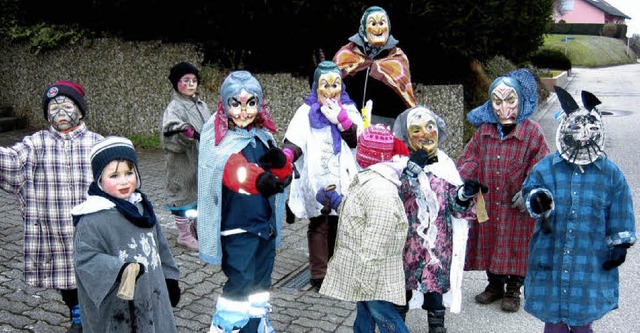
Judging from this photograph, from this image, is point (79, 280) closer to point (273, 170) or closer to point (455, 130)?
point (273, 170)

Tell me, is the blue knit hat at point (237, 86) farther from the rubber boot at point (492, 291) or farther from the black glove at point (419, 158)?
the rubber boot at point (492, 291)

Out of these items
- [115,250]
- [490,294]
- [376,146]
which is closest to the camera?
[115,250]

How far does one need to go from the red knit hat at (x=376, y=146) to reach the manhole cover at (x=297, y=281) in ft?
6.10

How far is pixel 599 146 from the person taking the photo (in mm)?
3852

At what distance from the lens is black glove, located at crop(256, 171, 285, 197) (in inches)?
154

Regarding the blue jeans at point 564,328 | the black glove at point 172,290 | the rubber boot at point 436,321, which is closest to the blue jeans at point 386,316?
the rubber boot at point 436,321

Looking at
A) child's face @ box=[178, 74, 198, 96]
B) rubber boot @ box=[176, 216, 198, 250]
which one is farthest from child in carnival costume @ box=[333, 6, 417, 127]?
rubber boot @ box=[176, 216, 198, 250]

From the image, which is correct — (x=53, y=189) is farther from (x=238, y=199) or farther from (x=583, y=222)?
(x=583, y=222)

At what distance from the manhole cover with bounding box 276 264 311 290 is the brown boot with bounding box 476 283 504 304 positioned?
141 centimetres

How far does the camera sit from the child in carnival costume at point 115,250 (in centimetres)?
318

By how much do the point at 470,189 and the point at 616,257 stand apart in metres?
0.91

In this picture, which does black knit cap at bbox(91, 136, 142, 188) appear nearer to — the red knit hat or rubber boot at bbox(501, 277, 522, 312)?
the red knit hat

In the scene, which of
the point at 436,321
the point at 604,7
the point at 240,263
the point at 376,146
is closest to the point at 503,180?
the point at 436,321

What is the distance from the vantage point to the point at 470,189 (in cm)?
400
